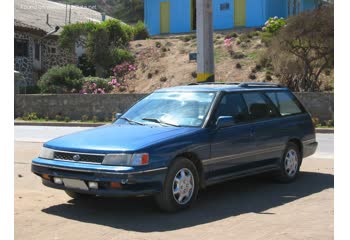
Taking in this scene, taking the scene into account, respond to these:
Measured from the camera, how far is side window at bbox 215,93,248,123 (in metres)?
7.95

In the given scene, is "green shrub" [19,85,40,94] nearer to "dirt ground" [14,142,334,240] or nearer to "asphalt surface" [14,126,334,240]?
"asphalt surface" [14,126,334,240]

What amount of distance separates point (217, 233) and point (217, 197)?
1.95 metres

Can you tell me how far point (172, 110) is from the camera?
7855mm

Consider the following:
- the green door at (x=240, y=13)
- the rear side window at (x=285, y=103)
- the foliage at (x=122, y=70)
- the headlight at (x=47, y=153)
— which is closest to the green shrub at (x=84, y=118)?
the foliage at (x=122, y=70)

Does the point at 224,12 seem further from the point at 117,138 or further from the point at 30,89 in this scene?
the point at 117,138

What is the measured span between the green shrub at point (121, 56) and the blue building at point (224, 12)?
5265mm

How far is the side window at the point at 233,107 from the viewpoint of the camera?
7.95m

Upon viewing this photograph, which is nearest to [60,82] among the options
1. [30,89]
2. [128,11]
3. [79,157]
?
[30,89]

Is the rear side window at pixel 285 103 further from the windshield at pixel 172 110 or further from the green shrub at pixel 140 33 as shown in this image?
the green shrub at pixel 140 33

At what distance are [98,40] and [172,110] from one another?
27.9 metres

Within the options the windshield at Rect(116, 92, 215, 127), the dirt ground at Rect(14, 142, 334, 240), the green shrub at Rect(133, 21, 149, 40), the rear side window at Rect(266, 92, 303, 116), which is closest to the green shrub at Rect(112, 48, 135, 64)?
the green shrub at Rect(133, 21, 149, 40)

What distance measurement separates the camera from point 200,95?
8062 mm

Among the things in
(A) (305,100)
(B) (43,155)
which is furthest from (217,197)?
(A) (305,100)

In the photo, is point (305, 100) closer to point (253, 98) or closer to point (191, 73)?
point (191, 73)
